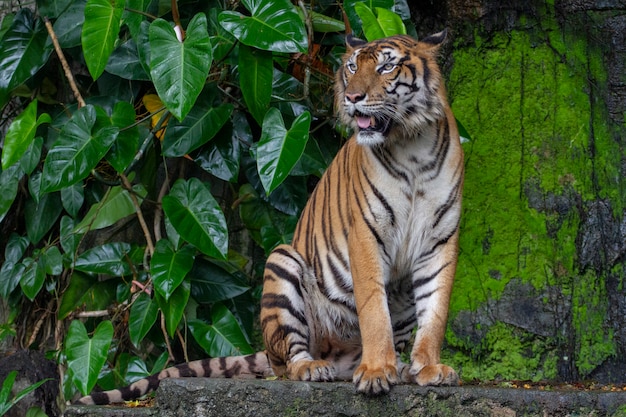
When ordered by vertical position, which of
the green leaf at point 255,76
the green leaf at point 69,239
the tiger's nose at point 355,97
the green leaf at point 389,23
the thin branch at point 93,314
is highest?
the tiger's nose at point 355,97

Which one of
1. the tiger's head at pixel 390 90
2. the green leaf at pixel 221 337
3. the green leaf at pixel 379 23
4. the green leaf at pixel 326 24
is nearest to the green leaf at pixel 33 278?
the green leaf at pixel 221 337

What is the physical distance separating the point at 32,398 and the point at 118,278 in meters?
1.04

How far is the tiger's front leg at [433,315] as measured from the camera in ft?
12.3

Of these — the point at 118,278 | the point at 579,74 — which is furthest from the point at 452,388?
the point at 118,278

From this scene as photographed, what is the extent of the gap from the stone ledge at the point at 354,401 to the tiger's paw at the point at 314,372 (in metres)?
0.18

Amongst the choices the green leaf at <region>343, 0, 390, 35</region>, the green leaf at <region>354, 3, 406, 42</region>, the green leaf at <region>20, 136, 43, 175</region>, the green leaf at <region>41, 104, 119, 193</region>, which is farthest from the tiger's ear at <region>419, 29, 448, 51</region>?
the green leaf at <region>20, 136, 43, 175</region>

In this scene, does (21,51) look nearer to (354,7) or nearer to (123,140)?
(123,140)

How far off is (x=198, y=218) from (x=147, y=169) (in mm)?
1015

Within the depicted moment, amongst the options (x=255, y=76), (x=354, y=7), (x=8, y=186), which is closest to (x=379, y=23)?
(x=354, y=7)

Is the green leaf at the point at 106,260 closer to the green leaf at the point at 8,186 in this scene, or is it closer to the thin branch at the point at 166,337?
the thin branch at the point at 166,337

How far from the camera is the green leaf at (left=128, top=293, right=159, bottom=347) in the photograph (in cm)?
565

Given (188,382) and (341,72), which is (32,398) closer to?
(188,382)

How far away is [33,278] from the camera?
6125mm

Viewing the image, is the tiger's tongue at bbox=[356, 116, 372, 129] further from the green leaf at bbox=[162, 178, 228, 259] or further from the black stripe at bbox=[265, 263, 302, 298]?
the green leaf at bbox=[162, 178, 228, 259]
